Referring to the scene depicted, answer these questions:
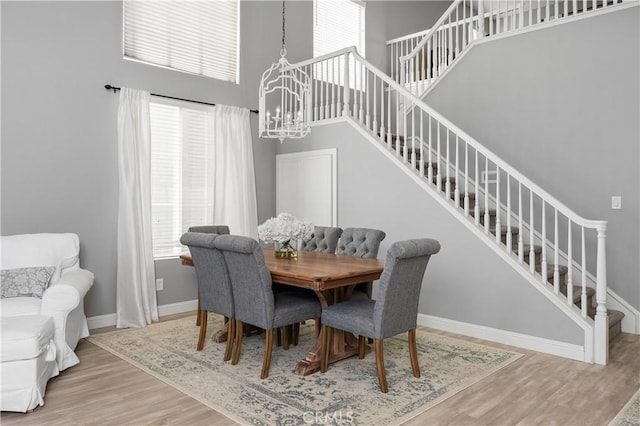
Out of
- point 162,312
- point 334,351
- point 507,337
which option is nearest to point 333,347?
point 334,351

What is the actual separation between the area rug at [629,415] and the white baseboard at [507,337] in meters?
0.80

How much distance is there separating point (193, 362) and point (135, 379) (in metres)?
0.47

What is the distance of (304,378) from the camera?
3305 millimetres

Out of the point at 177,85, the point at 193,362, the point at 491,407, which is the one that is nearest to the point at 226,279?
the point at 193,362

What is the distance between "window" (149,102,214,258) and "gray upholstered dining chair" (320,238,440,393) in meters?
2.61

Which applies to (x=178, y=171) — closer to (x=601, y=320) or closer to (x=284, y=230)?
(x=284, y=230)

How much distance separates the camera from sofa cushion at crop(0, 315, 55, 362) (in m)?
2.74

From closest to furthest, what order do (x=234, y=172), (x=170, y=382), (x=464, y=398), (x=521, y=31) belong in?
(x=464, y=398) < (x=170, y=382) < (x=521, y=31) < (x=234, y=172)

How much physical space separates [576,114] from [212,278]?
4147 millimetres

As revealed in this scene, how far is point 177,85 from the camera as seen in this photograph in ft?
17.4

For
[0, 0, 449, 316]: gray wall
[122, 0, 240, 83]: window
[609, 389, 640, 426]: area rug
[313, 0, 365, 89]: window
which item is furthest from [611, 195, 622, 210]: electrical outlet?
[0, 0, 449, 316]: gray wall

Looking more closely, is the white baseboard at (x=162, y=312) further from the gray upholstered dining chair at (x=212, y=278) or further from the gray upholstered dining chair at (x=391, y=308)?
the gray upholstered dining chair at (x=391, y=308)

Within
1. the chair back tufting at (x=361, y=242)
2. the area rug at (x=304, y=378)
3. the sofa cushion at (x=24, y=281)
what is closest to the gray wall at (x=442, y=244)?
the area rug at (x=304, y=378)

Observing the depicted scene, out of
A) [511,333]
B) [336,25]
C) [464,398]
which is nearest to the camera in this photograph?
[464,398]
